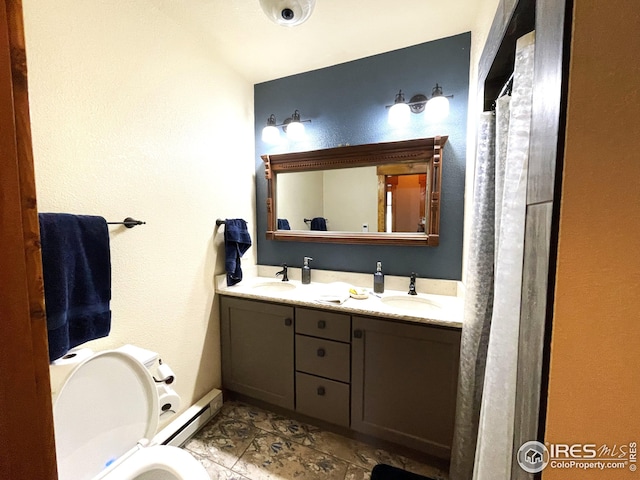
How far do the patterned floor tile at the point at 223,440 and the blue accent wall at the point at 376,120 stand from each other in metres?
1.17

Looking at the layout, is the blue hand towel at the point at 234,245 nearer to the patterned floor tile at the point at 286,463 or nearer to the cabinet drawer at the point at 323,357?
the cabinet drawer at the point at 323,357

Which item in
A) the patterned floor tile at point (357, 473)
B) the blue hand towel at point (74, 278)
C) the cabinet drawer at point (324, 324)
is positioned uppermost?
the blue hand towel at point (74, 278)

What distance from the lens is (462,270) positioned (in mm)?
1658

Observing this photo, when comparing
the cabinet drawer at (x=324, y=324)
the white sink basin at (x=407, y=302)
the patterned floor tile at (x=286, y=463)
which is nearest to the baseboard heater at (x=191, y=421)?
the patterned floor tile at (x=286, y=463)

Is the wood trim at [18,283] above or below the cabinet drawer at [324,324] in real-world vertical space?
above

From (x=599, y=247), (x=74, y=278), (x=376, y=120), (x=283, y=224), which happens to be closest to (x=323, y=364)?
(x=283, y=224)

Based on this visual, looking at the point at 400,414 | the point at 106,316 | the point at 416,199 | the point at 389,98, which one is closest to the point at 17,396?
the point at 106,316

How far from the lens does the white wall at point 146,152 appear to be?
1.01 metres

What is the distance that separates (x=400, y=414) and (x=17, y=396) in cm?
151

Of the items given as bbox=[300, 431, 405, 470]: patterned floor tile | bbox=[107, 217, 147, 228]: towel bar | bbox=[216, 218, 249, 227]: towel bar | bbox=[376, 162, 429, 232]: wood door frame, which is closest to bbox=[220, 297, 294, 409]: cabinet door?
bbox=[300, 431, 405, 470]: patterned floor tile

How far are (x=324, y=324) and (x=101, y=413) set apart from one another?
3.35 ft

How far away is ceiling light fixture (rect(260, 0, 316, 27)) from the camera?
47.5 inches

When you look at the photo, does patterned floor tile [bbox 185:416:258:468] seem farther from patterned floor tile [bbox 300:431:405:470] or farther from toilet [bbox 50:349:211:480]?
toilet [bbox 50:349:211:480]

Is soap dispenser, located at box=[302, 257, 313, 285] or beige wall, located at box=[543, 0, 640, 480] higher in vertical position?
beige wall, located at box=[543, 0, 640, 480]
